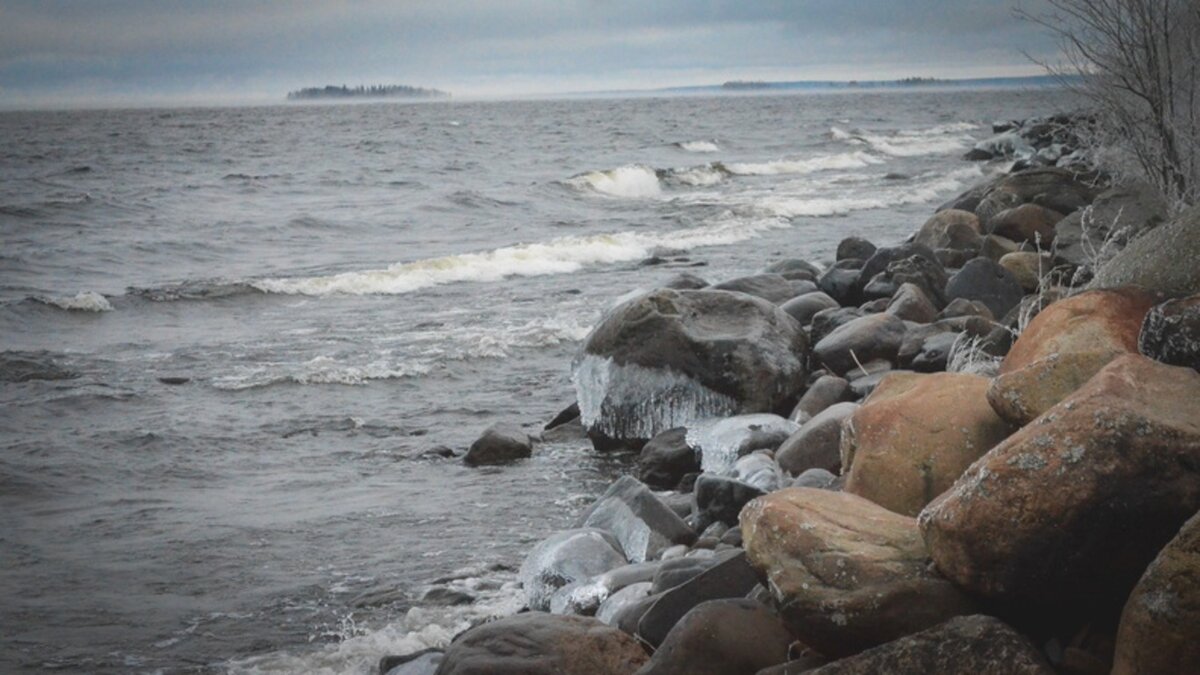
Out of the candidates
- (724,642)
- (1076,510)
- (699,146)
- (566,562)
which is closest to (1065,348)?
(1076,510)

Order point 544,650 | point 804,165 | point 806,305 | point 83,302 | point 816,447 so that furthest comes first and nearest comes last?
point 804,165, point 83,302, point 806,305, point 816,447, point 544,650

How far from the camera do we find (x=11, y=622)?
22.3 feet

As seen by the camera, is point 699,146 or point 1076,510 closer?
point 1076,510

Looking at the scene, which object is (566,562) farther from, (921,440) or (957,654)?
(957,654)

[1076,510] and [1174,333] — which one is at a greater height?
[1174,333]

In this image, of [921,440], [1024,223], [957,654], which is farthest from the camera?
[1024,223]

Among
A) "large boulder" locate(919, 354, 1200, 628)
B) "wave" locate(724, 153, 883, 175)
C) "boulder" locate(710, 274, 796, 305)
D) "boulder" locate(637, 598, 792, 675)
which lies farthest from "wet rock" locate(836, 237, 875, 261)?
"wave" locate(724, 153, 883, 175)

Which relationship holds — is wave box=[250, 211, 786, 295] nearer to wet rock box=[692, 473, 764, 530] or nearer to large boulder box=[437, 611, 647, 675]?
wet rock box=[692, 473, 764, 530]

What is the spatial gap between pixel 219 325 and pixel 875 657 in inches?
538

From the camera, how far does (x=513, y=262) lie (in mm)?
20531

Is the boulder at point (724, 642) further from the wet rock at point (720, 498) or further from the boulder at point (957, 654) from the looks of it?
the wet rock at point (720, 498)

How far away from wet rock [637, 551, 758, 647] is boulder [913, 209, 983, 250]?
962 centimetres

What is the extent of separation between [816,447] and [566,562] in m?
1.78

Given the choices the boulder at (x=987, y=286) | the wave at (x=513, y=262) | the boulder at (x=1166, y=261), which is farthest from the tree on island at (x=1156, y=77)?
→ the wave at (x=513, y=262)
